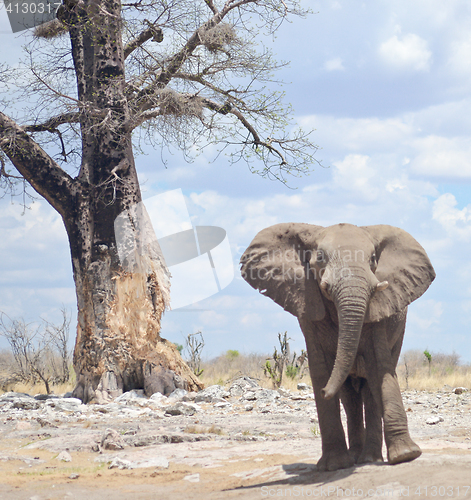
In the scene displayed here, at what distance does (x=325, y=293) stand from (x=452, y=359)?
92.5 feet

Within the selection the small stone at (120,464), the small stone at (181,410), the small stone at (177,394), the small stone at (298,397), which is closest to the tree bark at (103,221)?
the small stone at (177,394)

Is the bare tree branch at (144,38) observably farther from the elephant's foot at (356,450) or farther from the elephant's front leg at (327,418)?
the elephant's foot at (356,450)

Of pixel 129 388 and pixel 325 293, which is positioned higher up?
pixel 325 293

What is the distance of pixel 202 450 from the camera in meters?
7.27

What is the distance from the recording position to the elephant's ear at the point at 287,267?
17.3 feet

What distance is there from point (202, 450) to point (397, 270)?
3.56 metres

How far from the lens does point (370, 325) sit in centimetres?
526

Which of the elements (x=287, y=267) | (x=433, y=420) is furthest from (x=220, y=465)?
(x=433, y=420)

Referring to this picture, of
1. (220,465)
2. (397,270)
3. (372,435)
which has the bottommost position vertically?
(220,465)

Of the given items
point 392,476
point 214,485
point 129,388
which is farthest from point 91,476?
point 129,388

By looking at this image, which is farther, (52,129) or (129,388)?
(52,129)

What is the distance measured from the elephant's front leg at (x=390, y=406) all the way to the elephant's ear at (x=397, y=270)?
229mm

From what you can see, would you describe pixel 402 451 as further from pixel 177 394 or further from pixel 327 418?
pixel 177 394

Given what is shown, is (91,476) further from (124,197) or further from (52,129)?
(52,129)
